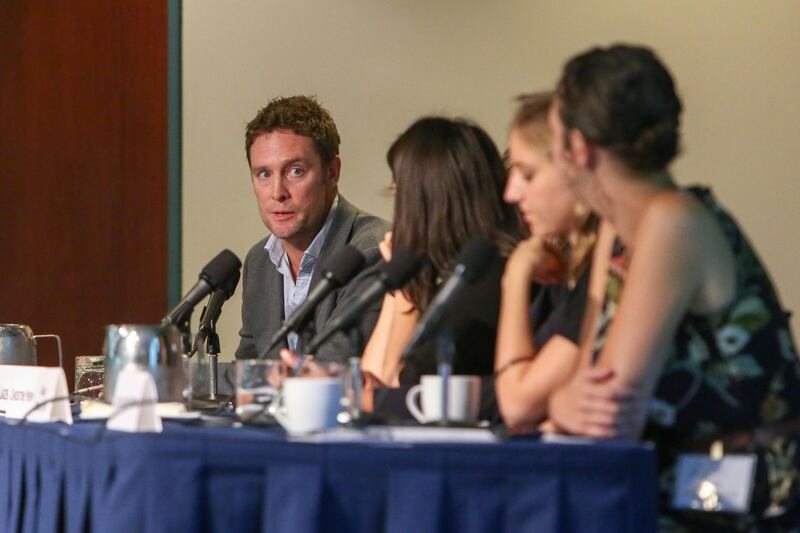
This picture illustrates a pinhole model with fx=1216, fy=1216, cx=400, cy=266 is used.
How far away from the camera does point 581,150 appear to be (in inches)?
64.3

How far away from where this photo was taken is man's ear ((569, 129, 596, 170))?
162 cm

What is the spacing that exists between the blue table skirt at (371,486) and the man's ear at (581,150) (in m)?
0.41

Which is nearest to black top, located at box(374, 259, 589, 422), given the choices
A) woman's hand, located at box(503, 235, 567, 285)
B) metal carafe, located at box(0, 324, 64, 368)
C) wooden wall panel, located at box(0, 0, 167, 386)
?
woman's hand, located at box(503, 235, 567, 285)

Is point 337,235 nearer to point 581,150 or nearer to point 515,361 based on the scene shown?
point 515,361

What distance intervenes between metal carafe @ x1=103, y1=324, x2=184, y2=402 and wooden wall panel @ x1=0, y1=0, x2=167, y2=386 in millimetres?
2793

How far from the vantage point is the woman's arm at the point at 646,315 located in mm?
1534

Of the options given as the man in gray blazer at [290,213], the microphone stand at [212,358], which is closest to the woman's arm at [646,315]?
the microphone stand at [212,358]

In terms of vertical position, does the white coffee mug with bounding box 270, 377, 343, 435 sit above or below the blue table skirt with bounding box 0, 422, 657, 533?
above

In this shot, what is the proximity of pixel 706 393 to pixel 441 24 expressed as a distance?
2924 mm

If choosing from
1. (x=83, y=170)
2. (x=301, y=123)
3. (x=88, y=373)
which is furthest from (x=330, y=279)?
(x=83, y=170)

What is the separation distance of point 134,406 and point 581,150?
0.70 metres

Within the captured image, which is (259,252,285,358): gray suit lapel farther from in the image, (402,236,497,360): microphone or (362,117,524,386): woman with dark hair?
(402,236,497,360): microphone

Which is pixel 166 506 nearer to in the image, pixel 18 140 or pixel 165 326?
pixel 165 326

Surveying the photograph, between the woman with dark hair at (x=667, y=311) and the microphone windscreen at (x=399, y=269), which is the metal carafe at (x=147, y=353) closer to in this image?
the microphone windscreen at (x=399, y=269)
